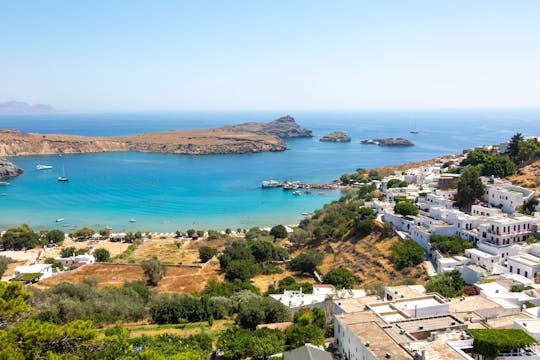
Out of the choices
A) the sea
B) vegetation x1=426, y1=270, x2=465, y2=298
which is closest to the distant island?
the sea

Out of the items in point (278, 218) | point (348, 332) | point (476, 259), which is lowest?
point (278, 218)

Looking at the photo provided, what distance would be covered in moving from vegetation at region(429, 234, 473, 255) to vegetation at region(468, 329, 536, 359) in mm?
14184

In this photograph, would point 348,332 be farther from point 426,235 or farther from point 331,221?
point 331,221

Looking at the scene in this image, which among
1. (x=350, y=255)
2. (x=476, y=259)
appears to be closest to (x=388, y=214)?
(x=350, y=255)

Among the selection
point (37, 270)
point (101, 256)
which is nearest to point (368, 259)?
point (101, 256)

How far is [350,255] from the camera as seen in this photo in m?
33.2

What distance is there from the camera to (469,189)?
33.2m

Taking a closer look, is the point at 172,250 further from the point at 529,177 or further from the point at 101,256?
the point at 529,177

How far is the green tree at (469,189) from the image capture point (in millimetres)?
33406

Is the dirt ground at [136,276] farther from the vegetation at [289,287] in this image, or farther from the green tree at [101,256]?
the vegetation at [289,287]

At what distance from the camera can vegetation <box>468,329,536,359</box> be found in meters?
13.0

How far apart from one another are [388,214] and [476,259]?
33.1 ft

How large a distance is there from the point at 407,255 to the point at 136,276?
18713 millimetres

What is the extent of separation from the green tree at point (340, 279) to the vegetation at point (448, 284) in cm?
518
